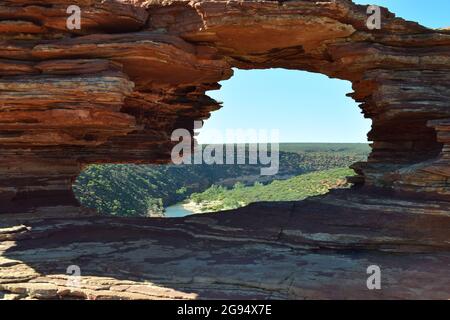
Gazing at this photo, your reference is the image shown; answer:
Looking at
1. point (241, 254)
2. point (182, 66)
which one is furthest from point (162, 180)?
point (241, 254)

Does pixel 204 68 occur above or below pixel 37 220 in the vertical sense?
above

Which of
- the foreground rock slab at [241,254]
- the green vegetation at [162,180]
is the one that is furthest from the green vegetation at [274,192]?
the foreground rock slab at [241,254]

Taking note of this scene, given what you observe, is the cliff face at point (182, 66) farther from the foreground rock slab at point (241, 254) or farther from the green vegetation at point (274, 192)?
the green vegetation at point (274, 192)

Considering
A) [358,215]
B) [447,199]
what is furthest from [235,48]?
[447,199]

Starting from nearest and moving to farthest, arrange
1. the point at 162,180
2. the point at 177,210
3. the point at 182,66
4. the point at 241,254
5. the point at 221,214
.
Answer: the point at 241,254 → the point at 182,66 → the point at 221,214 → the point at 177,210 → the point at 162,180

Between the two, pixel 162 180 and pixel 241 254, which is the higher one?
pixel 241 254

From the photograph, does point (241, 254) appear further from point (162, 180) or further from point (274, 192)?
point (162, 180)

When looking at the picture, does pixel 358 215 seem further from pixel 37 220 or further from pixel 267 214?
pixel 37 220
